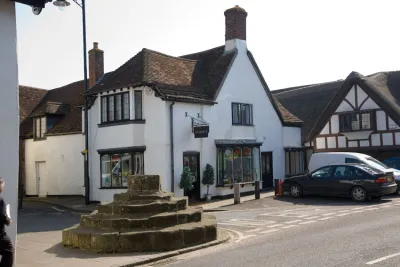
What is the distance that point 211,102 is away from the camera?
2297 cm

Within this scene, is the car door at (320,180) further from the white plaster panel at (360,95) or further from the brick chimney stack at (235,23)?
the white plaster panel at (360,95)

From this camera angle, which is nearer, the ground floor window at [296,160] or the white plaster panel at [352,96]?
the ground floor window at [296,160]

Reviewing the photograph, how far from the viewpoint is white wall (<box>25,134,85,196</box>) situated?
87.7 feet

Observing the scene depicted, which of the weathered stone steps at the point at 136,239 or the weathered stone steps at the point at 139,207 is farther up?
the weathered stone steps at the point at 139,207

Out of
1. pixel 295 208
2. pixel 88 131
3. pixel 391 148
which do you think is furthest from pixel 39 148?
pixel 391 148

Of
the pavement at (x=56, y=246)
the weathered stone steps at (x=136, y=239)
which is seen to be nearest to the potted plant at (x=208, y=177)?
the pavement at (x=56, y=246)

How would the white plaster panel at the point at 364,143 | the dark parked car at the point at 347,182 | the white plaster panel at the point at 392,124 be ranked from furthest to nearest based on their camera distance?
the white plaster panel at the point at 364,143
the white plaster panel at the point at 392,124
the dark parked car at the point at 347,182

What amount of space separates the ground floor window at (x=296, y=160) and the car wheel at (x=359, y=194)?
361 inches

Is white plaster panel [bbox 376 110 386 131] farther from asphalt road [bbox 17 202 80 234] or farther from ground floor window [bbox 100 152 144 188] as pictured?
asphalt road [bbox 17 202 80 234]

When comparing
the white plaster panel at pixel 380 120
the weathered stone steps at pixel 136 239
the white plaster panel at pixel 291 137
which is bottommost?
the weathered stone steps at pixel 136 239

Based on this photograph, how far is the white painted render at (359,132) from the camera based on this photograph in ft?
97.2

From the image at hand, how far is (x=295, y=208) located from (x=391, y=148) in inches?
584

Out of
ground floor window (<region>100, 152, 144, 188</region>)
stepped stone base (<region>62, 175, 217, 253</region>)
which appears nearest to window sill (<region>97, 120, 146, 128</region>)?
ground floor window (<region>100, 152, 144, 188</region>)

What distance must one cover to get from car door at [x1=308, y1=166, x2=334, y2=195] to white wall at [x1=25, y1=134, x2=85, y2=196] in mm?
13170
